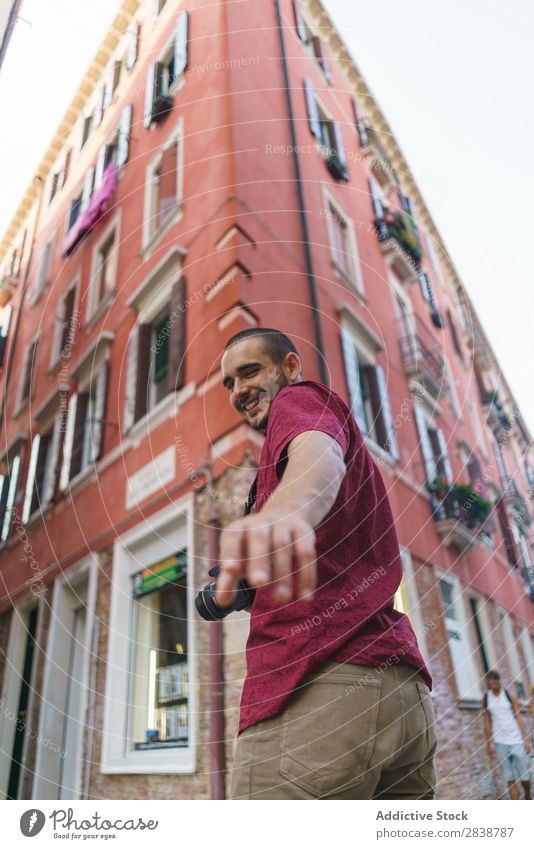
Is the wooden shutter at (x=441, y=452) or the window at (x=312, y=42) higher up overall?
the window at (x=312, y=42)

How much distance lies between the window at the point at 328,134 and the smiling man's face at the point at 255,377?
3.19ft

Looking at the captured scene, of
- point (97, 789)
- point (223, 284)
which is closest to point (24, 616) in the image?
point (97, 789)

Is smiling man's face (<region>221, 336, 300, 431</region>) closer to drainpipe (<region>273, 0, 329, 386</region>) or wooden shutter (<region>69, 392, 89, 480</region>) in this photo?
drainpipe (<region>273, 0, 329, 386</region>)

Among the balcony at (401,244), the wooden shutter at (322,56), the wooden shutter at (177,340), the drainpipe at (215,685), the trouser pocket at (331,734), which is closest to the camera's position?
the trouser pocket at (331,734)

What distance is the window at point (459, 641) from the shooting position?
3.50 feet

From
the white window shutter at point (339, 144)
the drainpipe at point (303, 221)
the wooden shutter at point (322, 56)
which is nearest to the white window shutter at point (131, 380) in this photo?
the drainpipe at point (303, 221)

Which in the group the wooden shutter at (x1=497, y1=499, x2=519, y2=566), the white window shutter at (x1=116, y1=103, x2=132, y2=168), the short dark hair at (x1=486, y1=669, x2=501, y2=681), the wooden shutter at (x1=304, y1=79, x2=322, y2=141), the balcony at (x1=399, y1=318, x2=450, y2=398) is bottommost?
the short dark hair at (x1=486, y1=669, x2=501, y2=681)

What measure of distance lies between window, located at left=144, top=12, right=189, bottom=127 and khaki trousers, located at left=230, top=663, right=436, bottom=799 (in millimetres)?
1391

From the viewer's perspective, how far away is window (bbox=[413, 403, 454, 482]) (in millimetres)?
1276

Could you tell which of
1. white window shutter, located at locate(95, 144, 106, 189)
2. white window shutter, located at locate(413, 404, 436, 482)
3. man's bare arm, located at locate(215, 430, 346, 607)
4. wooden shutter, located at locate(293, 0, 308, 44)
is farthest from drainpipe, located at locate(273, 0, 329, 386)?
man's bare arm, located at locate(215, 430, 346, 607)

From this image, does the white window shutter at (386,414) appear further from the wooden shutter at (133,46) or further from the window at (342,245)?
the wooden shutter at (133,46)

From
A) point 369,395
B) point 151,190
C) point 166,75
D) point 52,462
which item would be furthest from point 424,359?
point 166,75
